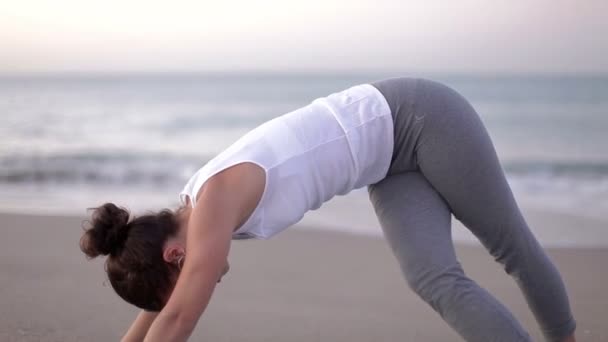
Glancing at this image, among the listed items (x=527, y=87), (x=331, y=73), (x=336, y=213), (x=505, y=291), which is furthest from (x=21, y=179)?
(x=331, y=73)

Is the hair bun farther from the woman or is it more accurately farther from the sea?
the sea

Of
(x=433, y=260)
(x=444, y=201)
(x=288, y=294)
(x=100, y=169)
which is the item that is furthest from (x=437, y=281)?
(x=100, y=169)

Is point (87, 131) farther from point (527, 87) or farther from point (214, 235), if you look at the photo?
point (527, 87)

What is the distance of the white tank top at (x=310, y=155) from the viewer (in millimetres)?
1808

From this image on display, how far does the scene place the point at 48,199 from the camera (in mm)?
6773

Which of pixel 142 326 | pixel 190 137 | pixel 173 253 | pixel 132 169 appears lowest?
pixel 190 137

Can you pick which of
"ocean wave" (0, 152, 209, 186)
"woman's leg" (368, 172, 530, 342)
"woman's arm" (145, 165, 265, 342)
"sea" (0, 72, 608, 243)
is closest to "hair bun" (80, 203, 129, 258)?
"woman's arm" (145, 165, 265, 342)

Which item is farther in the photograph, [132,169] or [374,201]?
[132,169]

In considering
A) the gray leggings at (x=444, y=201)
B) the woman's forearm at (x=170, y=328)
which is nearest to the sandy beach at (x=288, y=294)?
the gray leggings at (x=444, y=201)

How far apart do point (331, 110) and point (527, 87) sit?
2454cm

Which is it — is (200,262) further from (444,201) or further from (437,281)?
(444,201)

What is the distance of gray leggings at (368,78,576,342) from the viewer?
187 centimetres

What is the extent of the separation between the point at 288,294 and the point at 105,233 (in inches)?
72.5

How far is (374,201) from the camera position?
7.00ft
